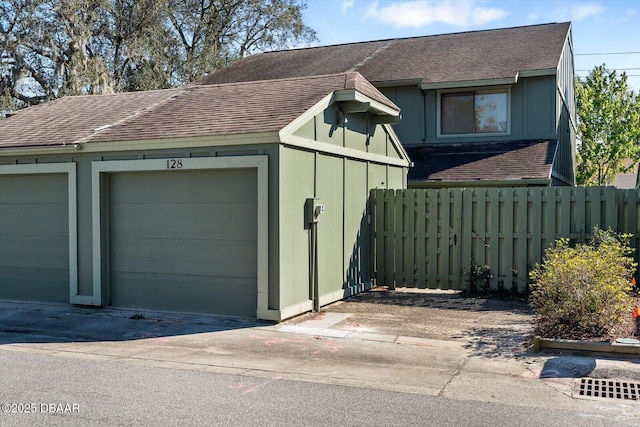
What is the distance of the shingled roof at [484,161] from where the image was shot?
16.0m

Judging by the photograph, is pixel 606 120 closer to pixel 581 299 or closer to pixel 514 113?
pixel 514 113

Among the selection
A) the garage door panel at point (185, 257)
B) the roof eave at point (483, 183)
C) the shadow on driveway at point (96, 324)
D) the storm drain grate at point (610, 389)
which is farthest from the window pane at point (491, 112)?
the storm drain grate at point (610, 389)

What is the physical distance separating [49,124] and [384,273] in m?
7.31

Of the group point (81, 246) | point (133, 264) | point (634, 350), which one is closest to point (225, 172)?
point (133, 264)

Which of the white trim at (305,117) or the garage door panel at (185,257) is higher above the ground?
the white trim at (305,117)

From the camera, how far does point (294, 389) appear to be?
652 cm

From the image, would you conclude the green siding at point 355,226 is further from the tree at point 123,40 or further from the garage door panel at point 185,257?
the tree at point 123,40

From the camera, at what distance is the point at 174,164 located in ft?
34.4

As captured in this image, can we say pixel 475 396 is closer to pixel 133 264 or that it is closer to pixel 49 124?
pixel 133 264

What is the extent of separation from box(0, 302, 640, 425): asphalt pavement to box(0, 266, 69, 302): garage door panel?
1027mm

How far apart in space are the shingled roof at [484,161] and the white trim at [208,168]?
7.49 m

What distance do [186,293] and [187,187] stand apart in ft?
5.70

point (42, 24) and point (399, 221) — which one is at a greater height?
point (42, 24)

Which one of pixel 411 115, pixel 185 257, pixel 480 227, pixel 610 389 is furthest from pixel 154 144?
pixel 411 115
